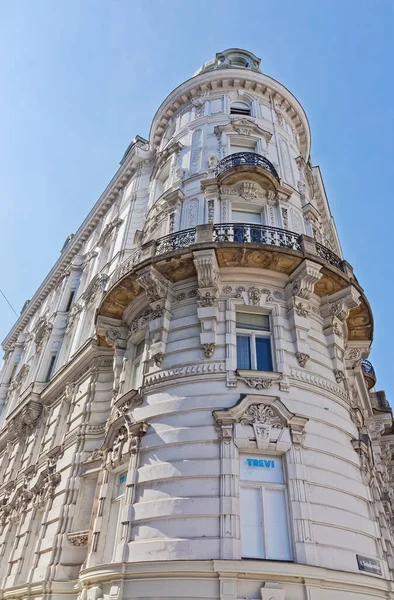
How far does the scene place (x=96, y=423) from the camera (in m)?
16.6

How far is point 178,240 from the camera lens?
51.3ft

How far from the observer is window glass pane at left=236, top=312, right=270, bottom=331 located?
14.0 m

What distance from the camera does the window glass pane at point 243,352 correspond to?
13.1 meters

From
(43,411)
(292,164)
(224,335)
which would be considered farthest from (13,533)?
(292,164)

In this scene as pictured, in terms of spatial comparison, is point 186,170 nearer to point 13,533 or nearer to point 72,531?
point 72,531

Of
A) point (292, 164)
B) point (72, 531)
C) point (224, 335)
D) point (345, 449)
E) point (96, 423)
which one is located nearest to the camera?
point (345, 449)

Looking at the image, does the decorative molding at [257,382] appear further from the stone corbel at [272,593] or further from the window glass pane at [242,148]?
the window glass pane at [242,148]

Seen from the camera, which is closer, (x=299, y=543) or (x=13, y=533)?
(x=299, y=543)

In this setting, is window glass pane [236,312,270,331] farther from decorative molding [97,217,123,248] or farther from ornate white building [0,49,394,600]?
decorative molding [97,217,123,248]

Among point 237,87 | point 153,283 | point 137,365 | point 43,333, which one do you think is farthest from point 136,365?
point 237,87

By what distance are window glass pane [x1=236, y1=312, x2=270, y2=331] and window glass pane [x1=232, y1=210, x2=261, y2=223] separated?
15.2ft

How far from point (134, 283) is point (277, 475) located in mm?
7864

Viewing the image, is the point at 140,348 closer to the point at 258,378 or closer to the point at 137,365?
the point at 137,365

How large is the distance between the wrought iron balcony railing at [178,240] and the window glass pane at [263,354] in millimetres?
4116
